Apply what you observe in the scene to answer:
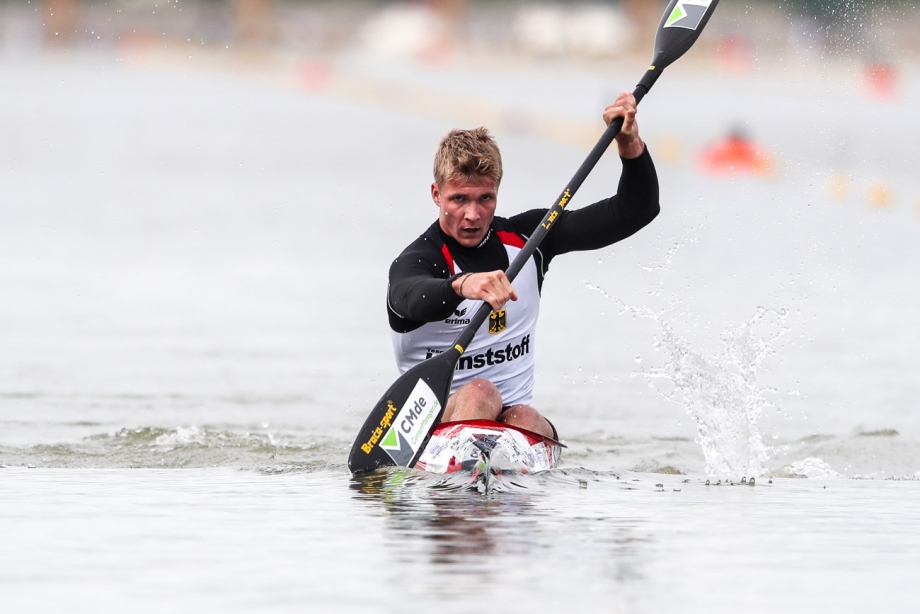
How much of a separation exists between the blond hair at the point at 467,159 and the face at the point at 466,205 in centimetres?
3

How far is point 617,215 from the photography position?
23.6 ft

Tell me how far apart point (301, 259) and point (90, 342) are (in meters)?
7.31

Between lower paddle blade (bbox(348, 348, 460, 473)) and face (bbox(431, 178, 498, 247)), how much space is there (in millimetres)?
522

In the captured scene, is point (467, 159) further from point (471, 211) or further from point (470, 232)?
point (470, 232)

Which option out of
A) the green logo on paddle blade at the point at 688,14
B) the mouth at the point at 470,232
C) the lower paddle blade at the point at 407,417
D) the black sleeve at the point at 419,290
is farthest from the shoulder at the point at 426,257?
the green logo on paddle blade at the point at 688,14

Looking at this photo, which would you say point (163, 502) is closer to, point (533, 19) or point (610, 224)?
point (610, 224)

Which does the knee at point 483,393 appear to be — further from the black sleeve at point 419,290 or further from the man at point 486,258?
the black sleeve at point 419,290

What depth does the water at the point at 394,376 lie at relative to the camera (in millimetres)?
4992

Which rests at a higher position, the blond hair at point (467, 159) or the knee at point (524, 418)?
the blond hair at point (467, 159)

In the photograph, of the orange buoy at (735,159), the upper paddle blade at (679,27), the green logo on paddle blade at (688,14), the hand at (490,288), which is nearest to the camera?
the hand at (490,288)

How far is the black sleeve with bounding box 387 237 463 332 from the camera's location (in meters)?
6.52

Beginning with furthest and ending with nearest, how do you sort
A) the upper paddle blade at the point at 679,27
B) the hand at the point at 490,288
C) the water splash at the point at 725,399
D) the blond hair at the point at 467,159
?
the upper paddle blade at the point at 679,27 → the water splash at the point at 725,399 → the blond hair at the point at 467,159 → the hand at the point at 490,288

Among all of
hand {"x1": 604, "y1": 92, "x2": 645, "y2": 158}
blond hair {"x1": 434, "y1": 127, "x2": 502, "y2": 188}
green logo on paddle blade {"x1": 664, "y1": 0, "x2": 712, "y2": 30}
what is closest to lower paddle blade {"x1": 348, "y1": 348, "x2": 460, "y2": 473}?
blond hair {"x1": 434, "y1": 127, "x2": 502, "y2": 188}

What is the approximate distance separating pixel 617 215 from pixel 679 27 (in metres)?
1.64
